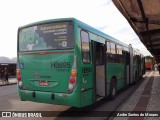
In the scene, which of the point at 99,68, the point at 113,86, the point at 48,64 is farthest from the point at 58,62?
the point at 113,86

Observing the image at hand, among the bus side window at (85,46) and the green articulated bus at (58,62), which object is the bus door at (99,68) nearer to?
the green articulated bus at (58,62)

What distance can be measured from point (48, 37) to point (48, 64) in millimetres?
895

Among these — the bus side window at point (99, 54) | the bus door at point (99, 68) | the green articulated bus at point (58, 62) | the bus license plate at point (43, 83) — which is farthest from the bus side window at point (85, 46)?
the bus license plate at point (43, 83)

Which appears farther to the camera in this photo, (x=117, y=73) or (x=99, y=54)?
(x=117, y=73)

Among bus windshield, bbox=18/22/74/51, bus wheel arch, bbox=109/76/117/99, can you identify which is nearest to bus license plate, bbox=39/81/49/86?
bus windshield, bbox=18/22/74/51

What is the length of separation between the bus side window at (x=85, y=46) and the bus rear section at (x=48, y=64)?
50 centimetres

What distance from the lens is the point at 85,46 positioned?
25.7 feet

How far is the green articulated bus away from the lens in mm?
7215

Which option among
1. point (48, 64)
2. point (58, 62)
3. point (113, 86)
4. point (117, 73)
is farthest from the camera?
point (117, 73)

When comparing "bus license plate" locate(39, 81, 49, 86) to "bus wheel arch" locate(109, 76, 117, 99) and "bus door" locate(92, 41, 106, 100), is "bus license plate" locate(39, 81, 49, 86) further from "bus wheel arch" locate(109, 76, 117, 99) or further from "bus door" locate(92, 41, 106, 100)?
"bus wheel arch" locate(109, 76, 117, 99)

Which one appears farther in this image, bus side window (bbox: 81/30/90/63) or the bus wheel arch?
the bus wheel arch

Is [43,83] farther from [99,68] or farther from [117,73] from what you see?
[117,73]

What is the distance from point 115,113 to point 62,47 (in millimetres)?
2996

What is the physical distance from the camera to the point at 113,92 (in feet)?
36.8
